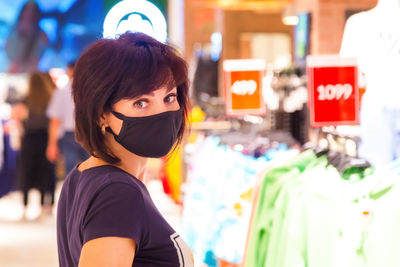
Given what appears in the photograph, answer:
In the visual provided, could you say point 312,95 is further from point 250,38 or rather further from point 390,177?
point 250,38

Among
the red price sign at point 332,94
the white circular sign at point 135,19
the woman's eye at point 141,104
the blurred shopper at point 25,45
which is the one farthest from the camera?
the blurred shopper at point 25,45

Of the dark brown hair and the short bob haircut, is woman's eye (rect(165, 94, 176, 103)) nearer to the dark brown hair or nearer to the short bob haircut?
the short bob haircut

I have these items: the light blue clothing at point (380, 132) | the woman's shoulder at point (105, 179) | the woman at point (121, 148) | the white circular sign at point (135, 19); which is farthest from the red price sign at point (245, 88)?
the woman's shoulder at point (105, 179)

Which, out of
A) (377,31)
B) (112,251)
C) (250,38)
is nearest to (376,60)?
(377,31)

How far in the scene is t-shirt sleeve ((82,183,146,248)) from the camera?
59.3 inches

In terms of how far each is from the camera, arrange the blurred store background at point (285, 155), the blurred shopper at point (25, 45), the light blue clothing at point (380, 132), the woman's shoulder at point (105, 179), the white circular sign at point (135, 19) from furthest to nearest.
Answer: the blurred shopper at point (25, 45) → the white circular sign at point (135, 19) → the light blue clothing at point (380, 132) → the blurred store background at point (285, 155) → the woman's shoulder at point (105, 179)

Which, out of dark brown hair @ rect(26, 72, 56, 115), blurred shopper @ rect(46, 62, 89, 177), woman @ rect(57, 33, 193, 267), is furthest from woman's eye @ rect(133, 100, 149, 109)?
dark brown hair @ rect(26, 72, 56, 115)

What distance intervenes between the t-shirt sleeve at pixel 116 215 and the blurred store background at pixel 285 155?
56 centimetres

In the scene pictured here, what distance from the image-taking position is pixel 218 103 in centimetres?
875

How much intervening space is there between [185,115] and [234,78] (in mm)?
3133

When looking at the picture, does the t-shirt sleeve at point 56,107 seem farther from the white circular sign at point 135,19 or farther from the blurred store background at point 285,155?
the white circular sign at point 135,19

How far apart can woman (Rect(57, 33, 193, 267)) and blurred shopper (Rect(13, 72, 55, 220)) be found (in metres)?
6.34

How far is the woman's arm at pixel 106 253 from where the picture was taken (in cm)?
147

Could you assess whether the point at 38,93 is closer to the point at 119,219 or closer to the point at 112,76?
the point at 112,76
